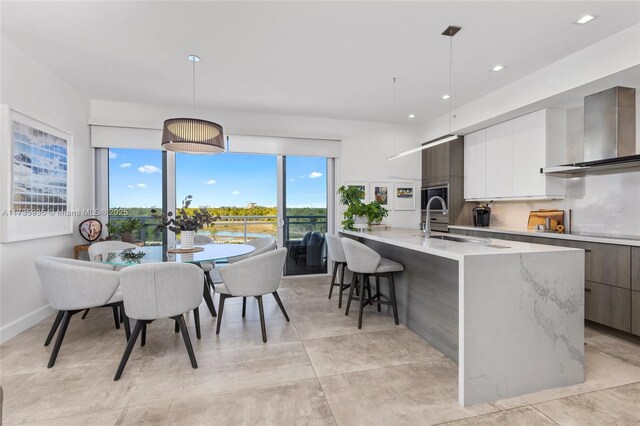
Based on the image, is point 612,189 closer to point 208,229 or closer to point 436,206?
point 436,206

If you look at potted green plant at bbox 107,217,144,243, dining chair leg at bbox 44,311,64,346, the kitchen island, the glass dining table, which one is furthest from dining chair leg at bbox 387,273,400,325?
potted green plant at bbox 107,217,144,243

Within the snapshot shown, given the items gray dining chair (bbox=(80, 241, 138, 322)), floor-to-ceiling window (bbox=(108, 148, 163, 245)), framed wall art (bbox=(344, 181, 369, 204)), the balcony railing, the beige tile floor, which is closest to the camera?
the beige tile floor

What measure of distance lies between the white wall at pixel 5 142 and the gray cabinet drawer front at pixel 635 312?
5.52 m

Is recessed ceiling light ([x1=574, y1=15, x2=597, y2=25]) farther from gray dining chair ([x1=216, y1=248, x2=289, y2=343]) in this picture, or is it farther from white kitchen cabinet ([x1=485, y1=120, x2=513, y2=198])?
gray dining chair ([x1=216, y1=248, x2=289, y2=343])

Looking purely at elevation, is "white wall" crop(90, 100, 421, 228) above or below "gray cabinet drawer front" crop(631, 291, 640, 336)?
above

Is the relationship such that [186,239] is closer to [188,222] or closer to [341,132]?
[188,222]

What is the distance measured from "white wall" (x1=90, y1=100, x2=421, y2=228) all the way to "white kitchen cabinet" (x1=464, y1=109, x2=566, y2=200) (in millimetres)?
1206

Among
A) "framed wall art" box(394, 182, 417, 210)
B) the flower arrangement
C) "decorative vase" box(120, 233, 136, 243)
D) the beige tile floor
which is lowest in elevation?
the beige tile floor

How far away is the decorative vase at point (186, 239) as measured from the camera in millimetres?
Answer: 3215

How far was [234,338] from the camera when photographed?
9.36 feet

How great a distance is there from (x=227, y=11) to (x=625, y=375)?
398cm

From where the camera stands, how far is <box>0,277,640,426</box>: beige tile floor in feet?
5.88

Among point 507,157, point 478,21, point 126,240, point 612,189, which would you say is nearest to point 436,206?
point 507,157

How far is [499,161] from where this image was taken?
438 cm
